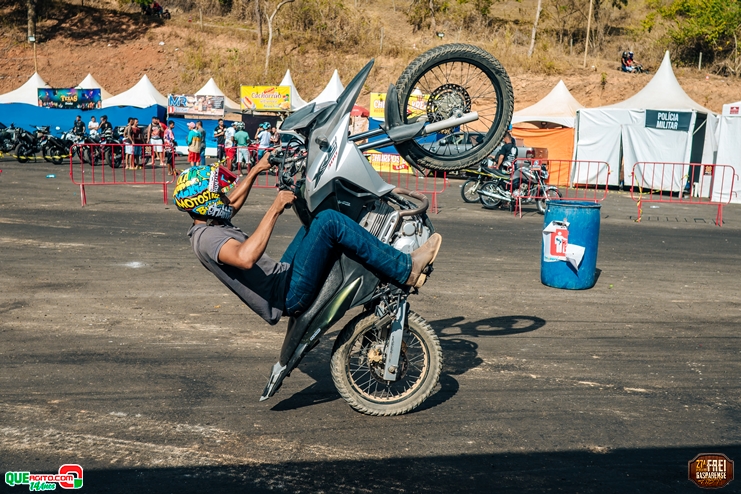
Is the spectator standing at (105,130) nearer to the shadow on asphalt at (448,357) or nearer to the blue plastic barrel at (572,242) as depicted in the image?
the blue plastic barrel at (572,242)

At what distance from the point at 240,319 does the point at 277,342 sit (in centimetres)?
95

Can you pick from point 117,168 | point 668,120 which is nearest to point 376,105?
point 117,168

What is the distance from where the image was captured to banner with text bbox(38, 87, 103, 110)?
36125 mm

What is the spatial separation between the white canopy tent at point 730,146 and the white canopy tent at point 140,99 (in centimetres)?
2593

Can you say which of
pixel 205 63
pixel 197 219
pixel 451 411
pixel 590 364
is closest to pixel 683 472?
pixel 451 411

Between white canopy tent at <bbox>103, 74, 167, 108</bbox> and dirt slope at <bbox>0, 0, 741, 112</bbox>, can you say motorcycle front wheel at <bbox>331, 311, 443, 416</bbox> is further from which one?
dirt slope at <bbox>0, 0, 741, 112</bbox>

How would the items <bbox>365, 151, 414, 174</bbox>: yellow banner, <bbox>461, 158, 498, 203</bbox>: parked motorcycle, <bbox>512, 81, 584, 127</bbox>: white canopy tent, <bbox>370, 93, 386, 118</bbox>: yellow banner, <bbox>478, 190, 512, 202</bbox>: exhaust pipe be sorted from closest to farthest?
<bbox>478, 190, 512, 202</bbox>: exhaust pipe
<bbox>461, 158, 498, 203</bbox>: parked motorcycle
<bbox>365, 151, 414, 174</bbox>: yellow banner
<bbox>512, 81, 584, 127</bbox>: white canopy tent
<bbox>370, 93, 386, 118</bbox>: yellow banner

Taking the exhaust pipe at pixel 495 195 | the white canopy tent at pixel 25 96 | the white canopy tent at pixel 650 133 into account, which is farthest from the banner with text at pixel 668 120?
the white canopy tent at pixel 25 96

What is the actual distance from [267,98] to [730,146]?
20.4 m

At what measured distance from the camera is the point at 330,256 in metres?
4.93

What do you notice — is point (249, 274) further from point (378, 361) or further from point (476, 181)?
point (476, 181)

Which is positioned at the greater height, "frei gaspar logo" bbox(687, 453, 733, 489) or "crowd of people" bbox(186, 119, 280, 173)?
"crowd of people" bbox(186, 119, 280, 173)

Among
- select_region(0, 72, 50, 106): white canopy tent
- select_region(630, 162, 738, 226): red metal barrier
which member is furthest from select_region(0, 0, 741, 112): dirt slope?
select_region(630, 162, 738, 226): red metal barrier

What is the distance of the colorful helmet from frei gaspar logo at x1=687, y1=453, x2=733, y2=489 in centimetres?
339
